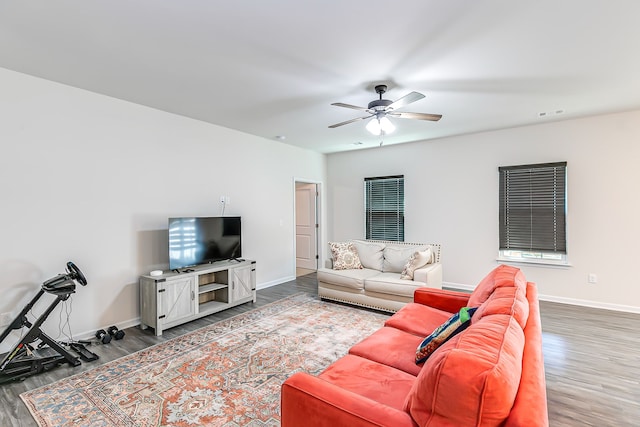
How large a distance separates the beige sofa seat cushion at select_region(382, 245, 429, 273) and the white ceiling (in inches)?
81.8

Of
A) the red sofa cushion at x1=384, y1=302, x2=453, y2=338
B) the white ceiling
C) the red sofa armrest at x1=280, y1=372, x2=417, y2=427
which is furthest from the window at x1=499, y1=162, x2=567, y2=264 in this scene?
the red sofa armrest at x1=280, y1=372, x2=417, y2=427

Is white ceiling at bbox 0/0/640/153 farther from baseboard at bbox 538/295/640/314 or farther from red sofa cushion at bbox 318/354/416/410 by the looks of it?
baseboard at bbox 538/295/640/314

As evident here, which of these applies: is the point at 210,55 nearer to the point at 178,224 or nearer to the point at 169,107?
the point at 169,107

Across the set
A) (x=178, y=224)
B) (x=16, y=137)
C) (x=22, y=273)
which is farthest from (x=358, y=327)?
(x=16, y=137)

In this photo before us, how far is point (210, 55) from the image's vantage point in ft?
8.73

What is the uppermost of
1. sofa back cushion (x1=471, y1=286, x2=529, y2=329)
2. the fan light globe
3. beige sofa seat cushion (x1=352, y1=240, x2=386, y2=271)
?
the fan light globe

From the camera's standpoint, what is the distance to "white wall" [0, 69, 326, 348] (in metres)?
3.02

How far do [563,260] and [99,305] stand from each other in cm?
635

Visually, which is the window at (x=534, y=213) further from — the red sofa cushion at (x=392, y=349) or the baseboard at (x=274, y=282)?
the baseboard at (x=274, y=282)

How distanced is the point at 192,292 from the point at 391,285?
259 cm

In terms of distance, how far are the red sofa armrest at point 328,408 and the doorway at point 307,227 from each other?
556 centimetres

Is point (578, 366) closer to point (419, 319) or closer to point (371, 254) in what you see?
point (419, 319)

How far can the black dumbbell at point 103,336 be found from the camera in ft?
10.9

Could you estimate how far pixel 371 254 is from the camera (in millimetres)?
5055
